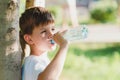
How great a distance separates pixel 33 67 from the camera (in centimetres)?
170

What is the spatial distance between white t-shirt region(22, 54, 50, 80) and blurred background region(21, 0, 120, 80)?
11.9 ft

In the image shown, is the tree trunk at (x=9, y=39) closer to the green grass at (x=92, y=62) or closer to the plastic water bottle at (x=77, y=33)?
the plastic water bottle at (x=77, y=33)

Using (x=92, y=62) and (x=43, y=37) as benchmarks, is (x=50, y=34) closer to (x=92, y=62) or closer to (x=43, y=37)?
(x=43, y=37)

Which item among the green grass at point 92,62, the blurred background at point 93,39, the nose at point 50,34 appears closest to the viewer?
the nose at point 50,34

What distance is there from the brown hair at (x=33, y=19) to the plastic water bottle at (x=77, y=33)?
0.16m

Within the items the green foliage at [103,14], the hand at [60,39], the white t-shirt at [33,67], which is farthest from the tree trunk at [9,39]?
the green foliage at [103,14]

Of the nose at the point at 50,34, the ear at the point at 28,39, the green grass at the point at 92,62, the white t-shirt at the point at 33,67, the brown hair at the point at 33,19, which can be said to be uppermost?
the brown hair at the point at 33,19

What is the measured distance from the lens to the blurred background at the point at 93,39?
18.7ft

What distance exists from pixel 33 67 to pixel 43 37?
0.13 m

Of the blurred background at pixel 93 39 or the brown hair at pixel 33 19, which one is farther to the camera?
the blurred background at pixel 93 39

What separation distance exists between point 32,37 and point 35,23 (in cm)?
6

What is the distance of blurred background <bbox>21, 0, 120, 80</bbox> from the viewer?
18.7ft

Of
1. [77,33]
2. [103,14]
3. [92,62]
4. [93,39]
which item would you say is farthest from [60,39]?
[103,14]

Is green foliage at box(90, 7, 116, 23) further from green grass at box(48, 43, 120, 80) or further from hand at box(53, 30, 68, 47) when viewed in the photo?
hand at box(53, 30, 68, 47)
